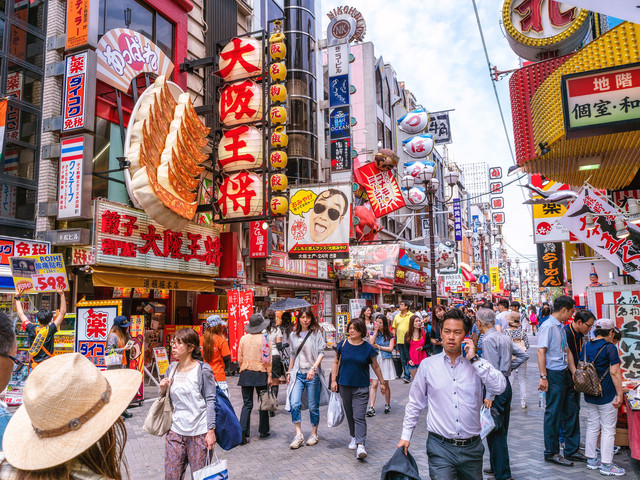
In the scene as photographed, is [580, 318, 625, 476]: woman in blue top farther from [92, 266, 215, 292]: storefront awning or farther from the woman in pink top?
[92, 266, 215, 292]: storefront awning

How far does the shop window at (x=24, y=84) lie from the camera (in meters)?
12.1

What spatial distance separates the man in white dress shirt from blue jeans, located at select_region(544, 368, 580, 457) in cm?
287

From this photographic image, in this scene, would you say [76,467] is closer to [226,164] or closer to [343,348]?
[343,348]

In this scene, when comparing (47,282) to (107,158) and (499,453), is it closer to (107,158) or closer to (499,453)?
(107,158)

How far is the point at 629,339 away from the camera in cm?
662

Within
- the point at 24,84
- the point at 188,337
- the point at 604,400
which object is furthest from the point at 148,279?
the point at 604,400

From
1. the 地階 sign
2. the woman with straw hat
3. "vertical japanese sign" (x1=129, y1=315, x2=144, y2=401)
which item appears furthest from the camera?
"vertical japanese sign" (x1=129, y1=315, x2=144, y2=401)

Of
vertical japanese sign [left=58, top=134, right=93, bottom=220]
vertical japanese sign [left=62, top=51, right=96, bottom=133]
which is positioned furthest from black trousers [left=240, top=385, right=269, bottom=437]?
vertical japanese sign [left=62, top=51, right=96, bottom=133]

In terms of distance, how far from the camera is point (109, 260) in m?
12.1

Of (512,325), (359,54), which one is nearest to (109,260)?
(512,325)

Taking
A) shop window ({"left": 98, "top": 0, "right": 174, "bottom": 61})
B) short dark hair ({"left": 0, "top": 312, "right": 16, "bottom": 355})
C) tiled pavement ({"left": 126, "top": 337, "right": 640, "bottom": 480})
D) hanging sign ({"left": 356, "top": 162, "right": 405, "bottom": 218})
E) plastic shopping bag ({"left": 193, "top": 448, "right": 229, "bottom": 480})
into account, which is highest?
shop window ({"left": 98, "top": 0, "right": 174, "bottom": 61})

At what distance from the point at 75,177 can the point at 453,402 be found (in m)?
11.1

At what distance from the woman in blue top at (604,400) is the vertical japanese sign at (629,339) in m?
0.42

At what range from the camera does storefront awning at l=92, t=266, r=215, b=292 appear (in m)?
12.1
